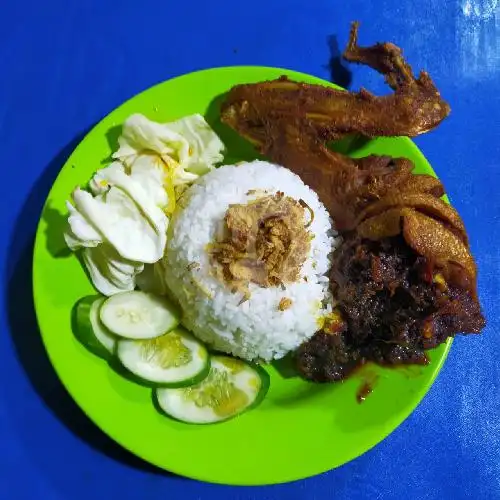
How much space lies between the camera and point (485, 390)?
8.82 ft

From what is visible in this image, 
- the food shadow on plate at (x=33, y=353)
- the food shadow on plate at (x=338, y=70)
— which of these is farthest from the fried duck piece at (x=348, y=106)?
the food shadow on plate at (x=33, y=353)

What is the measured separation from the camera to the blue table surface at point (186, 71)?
2.50 meters

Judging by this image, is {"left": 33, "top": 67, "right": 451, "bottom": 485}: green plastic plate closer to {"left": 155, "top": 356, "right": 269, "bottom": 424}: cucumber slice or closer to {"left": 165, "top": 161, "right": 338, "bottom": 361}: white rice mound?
{"left": 155, "top": 356, "right": 269, "bottom": 424}: cucumber slice

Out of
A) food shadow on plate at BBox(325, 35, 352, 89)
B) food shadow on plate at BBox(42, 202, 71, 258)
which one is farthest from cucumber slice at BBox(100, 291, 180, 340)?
food shadow on plate at BBox(325, 35, 352, 89)

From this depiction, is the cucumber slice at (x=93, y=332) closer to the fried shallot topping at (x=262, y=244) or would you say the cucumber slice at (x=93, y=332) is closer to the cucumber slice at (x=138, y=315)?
the cucumber slice at (x=138, y=315)

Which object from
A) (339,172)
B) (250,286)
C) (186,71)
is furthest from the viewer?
(186,71)

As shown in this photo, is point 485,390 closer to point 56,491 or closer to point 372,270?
point 372,270

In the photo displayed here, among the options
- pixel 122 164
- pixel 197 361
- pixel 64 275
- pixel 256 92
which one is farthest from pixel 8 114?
pixel 197 361

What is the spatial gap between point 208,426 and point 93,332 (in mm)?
537

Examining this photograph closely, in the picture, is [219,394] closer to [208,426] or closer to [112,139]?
[208,426]

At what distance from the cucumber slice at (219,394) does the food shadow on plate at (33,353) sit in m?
0.41

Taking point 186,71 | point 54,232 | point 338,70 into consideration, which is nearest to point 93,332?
point 54,232

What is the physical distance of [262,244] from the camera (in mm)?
2141

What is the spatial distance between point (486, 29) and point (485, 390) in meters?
1.68
